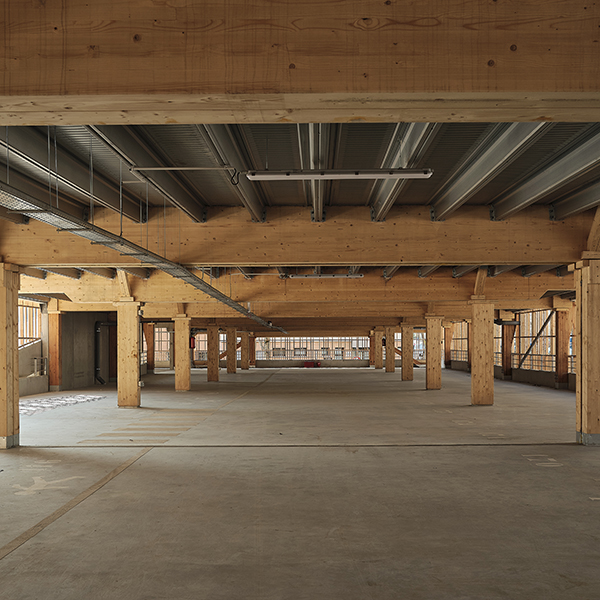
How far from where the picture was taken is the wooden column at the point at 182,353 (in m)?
23.0

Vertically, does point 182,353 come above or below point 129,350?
below

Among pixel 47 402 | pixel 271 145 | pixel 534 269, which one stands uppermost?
pixel 271 145

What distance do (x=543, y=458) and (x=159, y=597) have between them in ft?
24.1

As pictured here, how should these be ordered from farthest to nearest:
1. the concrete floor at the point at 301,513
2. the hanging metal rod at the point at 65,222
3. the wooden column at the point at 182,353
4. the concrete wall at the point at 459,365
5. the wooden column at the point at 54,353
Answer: the concrete wall at the point at 459,365
the wooden column at the point at 54,353
the wooden column at the point at 182,353
the hanging metal rod at the point at 65,222
the concrete floor at the point at 301,513

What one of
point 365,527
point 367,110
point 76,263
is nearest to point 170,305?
point 76,263

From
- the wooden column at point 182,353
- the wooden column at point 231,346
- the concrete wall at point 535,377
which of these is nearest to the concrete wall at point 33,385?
the wooden column at point 182,353

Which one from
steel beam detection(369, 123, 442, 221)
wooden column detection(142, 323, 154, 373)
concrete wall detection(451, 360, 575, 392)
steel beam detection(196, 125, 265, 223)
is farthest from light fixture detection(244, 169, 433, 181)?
wooden column detection(142, 323, 154, 373)

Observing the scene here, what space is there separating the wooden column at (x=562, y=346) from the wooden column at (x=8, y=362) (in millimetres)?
23083

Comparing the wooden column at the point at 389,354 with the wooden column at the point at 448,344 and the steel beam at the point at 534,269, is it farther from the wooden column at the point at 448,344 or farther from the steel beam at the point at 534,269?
the steel beam at the point at 534,269

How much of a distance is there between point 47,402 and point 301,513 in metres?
16.0

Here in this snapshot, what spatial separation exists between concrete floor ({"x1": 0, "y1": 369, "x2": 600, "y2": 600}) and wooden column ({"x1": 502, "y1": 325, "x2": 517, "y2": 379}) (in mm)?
19571

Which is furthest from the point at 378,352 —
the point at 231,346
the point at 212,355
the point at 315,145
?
the point at 315,145

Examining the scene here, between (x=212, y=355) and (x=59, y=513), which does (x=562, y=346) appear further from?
(x=59, y=513)

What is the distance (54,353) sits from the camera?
80.9ft
